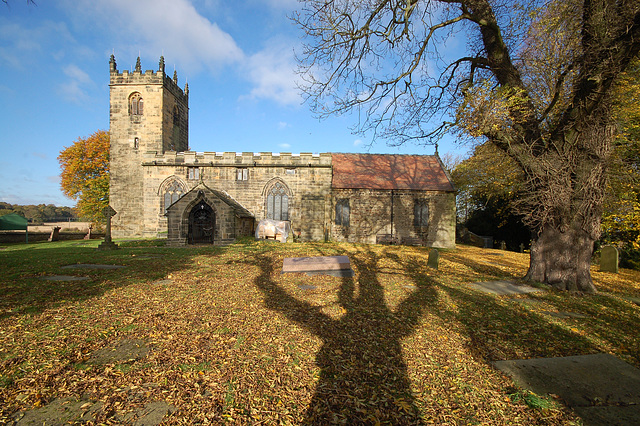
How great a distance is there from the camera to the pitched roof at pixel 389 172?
22.2m

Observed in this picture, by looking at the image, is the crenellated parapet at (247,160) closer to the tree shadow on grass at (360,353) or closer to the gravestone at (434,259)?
the gravestone at (434,259)

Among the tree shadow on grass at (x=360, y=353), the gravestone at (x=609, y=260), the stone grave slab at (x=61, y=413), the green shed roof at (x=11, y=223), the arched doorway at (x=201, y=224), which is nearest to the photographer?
the stone grave slab at (x=61, y=413)

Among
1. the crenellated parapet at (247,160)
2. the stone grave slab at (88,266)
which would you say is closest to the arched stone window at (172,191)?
the crenellated parapet at (247,160)

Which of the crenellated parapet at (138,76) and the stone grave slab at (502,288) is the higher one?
the crenellated parapet at (138,76)

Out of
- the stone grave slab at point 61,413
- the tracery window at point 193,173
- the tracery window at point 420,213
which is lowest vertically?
the stone grave slab at point 61,413

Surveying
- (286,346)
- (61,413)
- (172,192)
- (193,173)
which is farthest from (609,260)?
(172,192)

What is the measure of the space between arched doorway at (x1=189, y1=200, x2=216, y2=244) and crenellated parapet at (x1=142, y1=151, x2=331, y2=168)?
16.3ft

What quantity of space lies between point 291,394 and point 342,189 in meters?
19.5

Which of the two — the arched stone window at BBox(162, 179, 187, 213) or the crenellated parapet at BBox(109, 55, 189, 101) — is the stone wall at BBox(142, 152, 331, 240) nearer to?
the arched stone window at BBox(162, 179, 187, 213)

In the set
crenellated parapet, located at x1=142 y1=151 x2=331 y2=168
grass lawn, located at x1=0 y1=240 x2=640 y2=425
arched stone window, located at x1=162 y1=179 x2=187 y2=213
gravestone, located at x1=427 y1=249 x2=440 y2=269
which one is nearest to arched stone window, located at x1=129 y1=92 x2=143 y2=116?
crenellated parapet, located at x1=142 y1=151 x2=331 y2=168

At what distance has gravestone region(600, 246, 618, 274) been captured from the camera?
38.4 feet

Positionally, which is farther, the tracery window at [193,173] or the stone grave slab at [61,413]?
the tracery window at [193,173]

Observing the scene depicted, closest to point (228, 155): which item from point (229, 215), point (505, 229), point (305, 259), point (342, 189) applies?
point (229, 215)

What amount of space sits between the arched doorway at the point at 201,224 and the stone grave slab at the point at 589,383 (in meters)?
17.3
